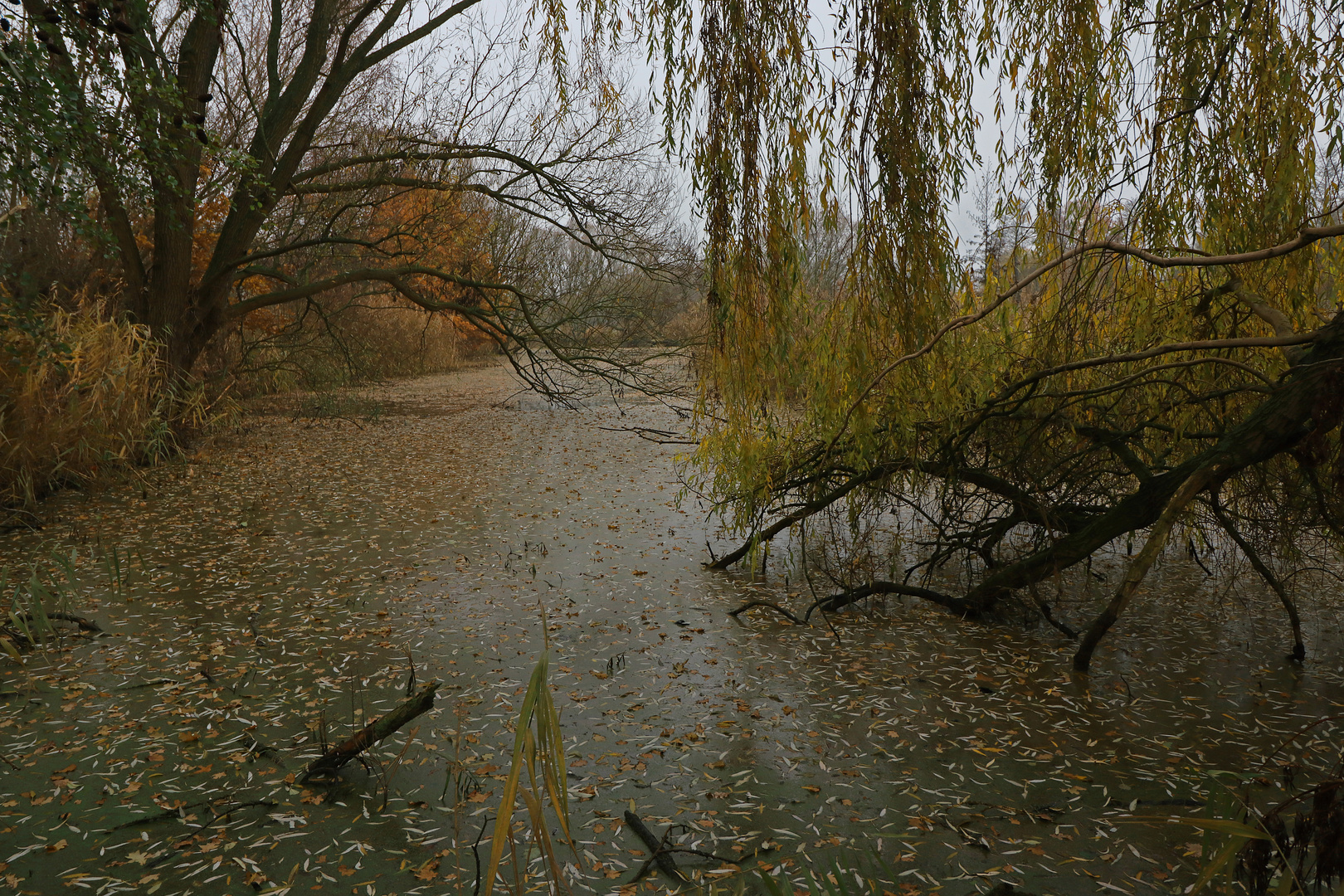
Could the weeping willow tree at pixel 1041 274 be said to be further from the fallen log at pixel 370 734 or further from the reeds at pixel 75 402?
the reeds at pixel 75 402

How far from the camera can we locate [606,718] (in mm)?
2877

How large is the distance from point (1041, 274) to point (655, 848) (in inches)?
72.0

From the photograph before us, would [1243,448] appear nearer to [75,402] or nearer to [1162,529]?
[1162,529]

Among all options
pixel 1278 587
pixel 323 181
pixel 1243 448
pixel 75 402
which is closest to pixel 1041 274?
pixel 1243 448

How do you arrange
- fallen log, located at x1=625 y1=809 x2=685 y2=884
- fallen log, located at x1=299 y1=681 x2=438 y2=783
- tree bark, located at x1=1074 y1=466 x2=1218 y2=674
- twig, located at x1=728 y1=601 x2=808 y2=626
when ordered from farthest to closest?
twig, located at x1=728 y1=601 x2=808 y2=626
tree bark, located at x1=1074 y1=466 x2=1218 y2=674
fallen log, located at x1=299 y1=681 x2=438 y2=783
fallen log, located at x1=625 y1=809 x2=685 y2=884

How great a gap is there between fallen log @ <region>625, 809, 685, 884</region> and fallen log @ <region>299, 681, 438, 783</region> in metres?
0.63

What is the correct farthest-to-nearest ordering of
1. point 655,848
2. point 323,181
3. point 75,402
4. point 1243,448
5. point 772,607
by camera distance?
point 323,181
point 75,402
point 772,607
point 1243,448
point 655,848

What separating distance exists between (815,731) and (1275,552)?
305 centimetres

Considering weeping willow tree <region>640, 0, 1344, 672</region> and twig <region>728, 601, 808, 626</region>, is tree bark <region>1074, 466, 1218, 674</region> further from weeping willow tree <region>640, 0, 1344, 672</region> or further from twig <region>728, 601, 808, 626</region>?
twig <region>728, 601, 808, 626</region>

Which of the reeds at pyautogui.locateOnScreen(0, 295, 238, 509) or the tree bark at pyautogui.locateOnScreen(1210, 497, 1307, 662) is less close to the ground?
the reeds at pyautogui.locateOnScreen(0, 295, 238, 509)

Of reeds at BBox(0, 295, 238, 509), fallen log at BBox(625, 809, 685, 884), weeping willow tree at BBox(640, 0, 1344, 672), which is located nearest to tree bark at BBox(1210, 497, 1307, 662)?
weeping willow tree at BBox(640, 0, 1344, 672)

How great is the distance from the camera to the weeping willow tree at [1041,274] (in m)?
2.72

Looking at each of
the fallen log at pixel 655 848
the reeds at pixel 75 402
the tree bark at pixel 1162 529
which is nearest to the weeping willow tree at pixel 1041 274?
the tree bark at pixel 1162 529

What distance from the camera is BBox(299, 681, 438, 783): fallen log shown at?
236 cm
